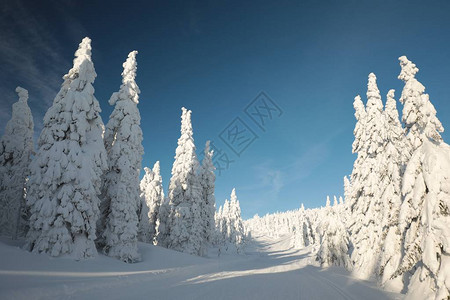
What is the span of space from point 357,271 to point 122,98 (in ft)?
82.6

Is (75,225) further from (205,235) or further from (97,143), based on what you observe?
(205,235)

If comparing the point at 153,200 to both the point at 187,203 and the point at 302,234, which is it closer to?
the point at 187,203

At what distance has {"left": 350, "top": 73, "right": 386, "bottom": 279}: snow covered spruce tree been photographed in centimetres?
1869

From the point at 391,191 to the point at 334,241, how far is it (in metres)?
15.4

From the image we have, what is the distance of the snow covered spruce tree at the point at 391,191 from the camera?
12.8 meters

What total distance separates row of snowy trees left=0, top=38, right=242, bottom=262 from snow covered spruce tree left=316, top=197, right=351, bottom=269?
17.8 metres

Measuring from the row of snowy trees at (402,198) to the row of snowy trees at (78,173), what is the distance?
17.8m

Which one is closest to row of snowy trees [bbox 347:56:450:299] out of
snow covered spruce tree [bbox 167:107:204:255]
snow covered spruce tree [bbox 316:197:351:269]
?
snow covered spruce tree [bbox 316:197:351:269]

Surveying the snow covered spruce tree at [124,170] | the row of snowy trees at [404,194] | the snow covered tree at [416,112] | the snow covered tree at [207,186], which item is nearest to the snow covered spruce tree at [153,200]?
the snow covered tree at [207,186]

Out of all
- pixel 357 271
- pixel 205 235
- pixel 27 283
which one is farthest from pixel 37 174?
pixel 205 235

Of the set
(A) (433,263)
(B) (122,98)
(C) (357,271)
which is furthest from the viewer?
(B) (122,98)

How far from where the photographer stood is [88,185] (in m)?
16.9

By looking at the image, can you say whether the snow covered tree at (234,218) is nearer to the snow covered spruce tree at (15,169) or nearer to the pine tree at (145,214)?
the pine tree at (145,214)

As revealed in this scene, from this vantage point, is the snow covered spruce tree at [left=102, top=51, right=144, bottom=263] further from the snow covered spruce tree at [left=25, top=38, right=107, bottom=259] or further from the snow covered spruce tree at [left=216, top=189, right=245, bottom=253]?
the snow covered spruce tree at [left=216, top=189, right=245, bottom=253]
